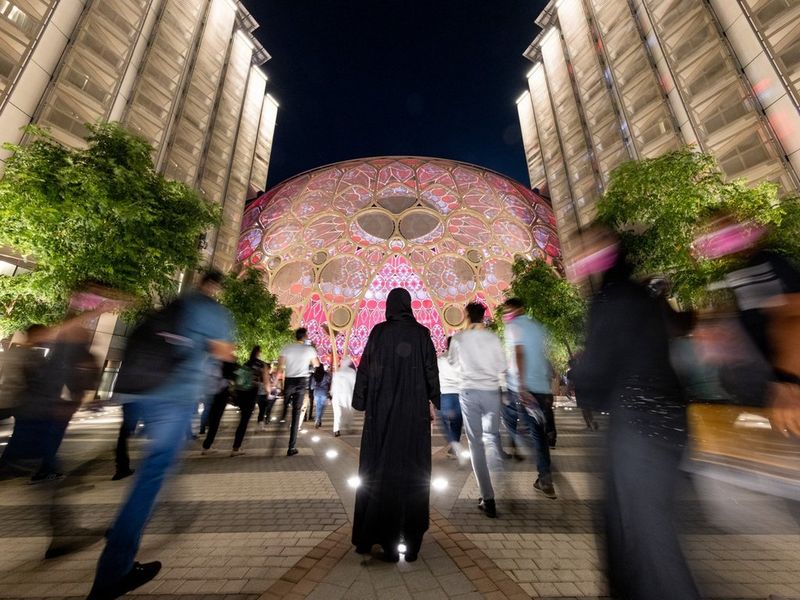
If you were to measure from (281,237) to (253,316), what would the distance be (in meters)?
12.1

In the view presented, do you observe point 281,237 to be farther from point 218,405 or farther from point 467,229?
point 218,405

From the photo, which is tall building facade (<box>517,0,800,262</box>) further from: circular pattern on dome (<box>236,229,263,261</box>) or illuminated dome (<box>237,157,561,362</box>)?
circular pattern on dome (<box>236,229,263,261</box>)

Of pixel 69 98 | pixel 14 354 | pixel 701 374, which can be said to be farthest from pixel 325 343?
pixel 701 374

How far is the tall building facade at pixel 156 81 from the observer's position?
46.8ft

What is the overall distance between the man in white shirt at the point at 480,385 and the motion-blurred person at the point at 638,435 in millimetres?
1888

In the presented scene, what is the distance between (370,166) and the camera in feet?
121

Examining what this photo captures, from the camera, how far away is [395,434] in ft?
8.70

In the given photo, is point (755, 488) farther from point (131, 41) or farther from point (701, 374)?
point (131, 41)

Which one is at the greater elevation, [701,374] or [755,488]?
[701,374]

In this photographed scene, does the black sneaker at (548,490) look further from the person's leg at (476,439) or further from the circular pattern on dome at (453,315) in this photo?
the circular pattern on dome at (453,315)

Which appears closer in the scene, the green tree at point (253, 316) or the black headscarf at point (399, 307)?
the black headscarf at point (399, 307)

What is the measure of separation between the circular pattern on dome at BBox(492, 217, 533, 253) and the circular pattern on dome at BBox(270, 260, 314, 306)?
18.8 meters

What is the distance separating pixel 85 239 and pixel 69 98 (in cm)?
1207

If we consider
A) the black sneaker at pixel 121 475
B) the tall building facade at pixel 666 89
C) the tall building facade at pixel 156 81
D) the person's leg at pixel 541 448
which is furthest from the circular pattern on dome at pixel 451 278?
the black sneaker at pixel 121 475
